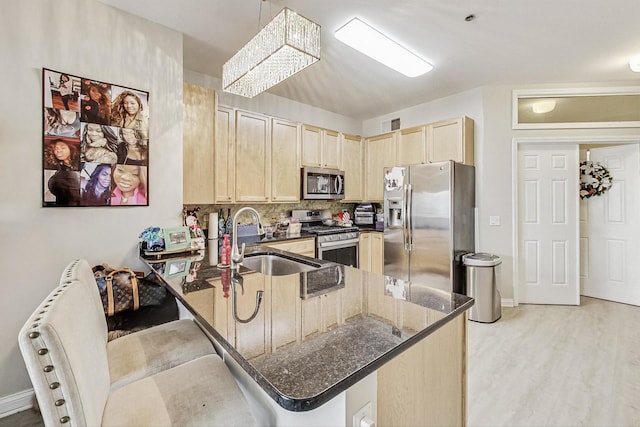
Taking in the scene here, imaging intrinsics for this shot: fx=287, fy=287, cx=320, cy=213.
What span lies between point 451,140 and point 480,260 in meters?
1.56

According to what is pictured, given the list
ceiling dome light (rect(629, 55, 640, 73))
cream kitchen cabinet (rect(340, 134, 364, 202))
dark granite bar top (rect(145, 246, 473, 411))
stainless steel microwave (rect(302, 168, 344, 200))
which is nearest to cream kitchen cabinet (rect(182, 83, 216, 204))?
stainless steel microwave (rect(302, 168, 344, 200))

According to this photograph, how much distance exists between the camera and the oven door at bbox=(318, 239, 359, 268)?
370 centimetres

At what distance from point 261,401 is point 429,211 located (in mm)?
3017

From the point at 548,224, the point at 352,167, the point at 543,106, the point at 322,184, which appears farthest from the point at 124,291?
the point at 543,106

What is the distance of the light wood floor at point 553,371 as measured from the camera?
1.80 metres

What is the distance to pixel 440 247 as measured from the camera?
3414mm

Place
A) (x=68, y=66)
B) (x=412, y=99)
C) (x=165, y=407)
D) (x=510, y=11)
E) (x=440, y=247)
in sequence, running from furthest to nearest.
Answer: (x=412, y=99) → (x=440, y=247) → (x=510, y=11) → (x=68, y=66) → (x=165, y=407)

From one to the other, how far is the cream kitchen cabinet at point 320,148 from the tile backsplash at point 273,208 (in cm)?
68

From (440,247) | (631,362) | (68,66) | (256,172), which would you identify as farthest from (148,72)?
(631,362)

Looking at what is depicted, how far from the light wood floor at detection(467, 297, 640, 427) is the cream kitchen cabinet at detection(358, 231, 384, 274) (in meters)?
1.41

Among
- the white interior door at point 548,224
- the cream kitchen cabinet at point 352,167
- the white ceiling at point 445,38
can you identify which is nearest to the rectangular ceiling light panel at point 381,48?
the white ceiling at point 445,38

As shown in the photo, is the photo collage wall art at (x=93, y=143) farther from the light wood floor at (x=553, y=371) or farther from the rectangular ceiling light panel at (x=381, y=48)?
the rectangular ceiling light panel at (x=381, y=48)

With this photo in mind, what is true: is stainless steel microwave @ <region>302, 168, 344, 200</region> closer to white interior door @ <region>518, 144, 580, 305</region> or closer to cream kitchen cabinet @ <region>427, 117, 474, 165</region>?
cream kitchen cabinet @ <region>427, 117, 474, 165</region>

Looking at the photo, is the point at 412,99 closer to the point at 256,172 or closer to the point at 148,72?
the point at 256,172
